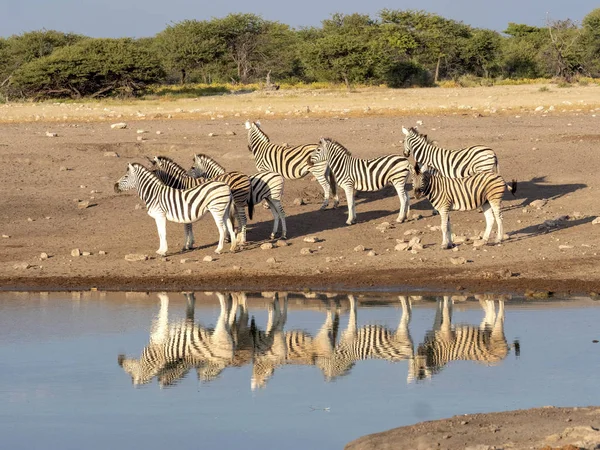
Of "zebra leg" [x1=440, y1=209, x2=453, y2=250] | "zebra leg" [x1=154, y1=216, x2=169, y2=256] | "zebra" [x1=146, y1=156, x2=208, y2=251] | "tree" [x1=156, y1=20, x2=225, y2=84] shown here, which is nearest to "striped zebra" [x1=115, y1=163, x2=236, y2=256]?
"zebra leg" [x1=154, y1=216, x2=169, y2=256]

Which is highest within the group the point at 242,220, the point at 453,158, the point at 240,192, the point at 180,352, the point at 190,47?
the point at 190,47

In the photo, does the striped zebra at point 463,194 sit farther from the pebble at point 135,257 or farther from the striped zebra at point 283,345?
the pebble at point 135,257

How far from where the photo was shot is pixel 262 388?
30.5ft

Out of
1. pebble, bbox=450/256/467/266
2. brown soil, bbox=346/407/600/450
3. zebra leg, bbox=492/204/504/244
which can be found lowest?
pebble, bbox=450/256/467/266

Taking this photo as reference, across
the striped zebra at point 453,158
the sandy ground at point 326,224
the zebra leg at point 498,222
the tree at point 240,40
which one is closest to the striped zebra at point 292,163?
the sandy ground at point 326,224

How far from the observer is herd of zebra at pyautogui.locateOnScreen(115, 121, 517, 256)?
1519 cm

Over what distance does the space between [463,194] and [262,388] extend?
670 cm

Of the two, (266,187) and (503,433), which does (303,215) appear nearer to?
(266,187)

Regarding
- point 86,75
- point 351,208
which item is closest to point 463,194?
point 351,208

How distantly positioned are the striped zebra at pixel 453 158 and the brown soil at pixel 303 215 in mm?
726

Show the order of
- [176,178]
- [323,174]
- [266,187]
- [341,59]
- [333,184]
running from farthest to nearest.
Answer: [341,59], [333,184], [323,174], [176,178], [266,187]

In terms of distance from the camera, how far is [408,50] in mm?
54031

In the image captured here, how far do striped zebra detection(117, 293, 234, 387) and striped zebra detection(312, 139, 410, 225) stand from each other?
529 centimetres

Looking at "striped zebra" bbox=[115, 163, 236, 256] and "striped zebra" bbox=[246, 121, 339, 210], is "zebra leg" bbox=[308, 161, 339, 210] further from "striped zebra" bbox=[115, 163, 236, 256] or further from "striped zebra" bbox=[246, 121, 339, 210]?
"striped zebra" bbox=[115, 163, 236, 256]
